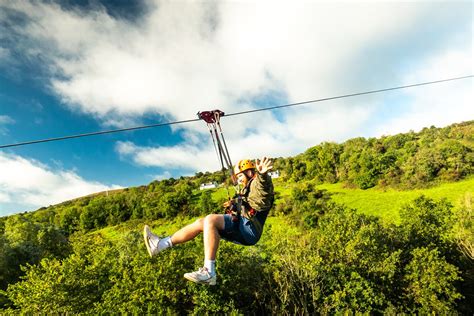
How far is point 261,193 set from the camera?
14.5 feet

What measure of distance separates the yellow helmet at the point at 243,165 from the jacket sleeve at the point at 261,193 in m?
0.28

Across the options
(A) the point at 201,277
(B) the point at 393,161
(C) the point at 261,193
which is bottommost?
(A) the point at 201,277

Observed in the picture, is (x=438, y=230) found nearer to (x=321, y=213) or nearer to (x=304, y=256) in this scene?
(x=304, y=256)

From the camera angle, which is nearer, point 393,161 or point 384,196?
point 384,196

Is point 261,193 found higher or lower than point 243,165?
lower

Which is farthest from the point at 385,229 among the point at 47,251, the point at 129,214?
the point at 129,214

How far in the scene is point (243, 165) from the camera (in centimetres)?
479

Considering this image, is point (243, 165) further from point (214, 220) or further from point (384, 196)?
point (384, 196)

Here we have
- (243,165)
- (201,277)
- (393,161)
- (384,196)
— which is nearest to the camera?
(201,277)

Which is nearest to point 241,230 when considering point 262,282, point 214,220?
point 214,220

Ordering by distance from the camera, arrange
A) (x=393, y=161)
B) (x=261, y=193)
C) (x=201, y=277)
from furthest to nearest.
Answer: (x=393, y=161), (x=261, y=193), (x=201, y=277)

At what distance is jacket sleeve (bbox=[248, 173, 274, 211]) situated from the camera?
436 centimetres

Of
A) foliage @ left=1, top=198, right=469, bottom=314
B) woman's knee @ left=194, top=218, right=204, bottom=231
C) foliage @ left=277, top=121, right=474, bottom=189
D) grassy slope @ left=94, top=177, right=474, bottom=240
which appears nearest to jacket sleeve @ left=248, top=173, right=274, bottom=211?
woman's knee @ left=194, top=218, right=204, bottom=231

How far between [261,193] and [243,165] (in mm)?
569
